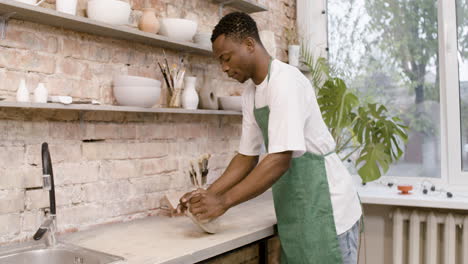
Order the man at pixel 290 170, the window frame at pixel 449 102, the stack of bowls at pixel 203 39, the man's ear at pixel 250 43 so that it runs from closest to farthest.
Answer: the man at pixel 290 170 → the man's ear at pixel 250 43 → the stack of bowls at pixel 203 39 → the window frame at pixel 449 102

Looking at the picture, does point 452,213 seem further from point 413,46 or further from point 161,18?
point 161,18

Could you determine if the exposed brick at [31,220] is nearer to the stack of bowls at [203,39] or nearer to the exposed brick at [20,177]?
the exposed brick at [20,177]

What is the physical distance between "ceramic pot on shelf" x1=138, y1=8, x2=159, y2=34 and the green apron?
24.3 inches

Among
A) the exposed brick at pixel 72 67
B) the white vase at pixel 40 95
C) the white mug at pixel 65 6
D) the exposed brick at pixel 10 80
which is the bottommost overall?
the white vase at pixel 40 95

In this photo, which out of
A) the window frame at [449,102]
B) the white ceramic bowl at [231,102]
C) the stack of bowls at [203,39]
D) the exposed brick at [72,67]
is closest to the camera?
the exposed brick at [72,67]

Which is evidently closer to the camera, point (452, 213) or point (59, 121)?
point (59, 121)

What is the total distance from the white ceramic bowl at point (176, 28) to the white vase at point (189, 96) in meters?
0.21

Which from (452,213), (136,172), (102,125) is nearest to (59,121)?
(102,125)

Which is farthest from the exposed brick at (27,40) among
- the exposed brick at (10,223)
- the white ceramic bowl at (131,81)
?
the exposed brick at (10,223)

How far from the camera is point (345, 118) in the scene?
2693 mm

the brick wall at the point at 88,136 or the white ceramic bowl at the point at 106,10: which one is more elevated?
the white ceramic bowl at the point at 106,10

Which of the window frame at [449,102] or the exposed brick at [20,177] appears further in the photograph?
the window frame at [449,102]

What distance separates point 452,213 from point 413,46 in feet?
3.59

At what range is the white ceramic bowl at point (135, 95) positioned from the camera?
1.78m
